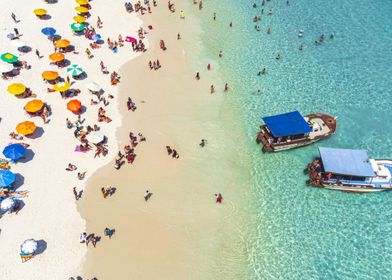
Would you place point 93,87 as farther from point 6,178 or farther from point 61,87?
point 6,178

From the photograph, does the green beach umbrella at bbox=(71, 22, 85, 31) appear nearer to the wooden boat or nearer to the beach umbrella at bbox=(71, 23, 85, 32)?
the beach umbrella at bbox=(71, 23, 85, 32)

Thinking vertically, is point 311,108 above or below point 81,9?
below

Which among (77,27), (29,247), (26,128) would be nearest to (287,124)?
(29,247)

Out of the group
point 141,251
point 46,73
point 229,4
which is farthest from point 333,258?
point 229,4

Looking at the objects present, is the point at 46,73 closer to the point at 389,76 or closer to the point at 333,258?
the point at 333,258

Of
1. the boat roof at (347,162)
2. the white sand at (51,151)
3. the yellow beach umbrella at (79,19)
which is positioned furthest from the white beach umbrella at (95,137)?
the yellow beach umbrella at (79,19)

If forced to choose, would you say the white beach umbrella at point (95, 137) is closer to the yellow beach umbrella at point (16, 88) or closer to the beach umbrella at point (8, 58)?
the yellow beach umbrella at point (16, 88)
